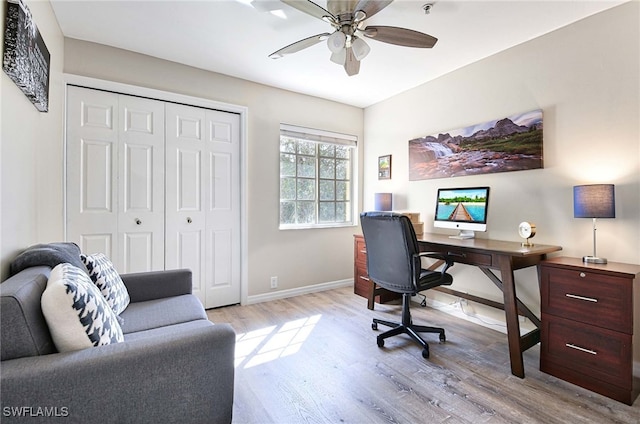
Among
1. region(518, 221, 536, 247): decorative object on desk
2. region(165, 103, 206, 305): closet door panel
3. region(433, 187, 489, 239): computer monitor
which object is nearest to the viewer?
region(518, 221, 536, 247): decorative object on desk

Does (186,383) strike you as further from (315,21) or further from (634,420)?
(315,21)

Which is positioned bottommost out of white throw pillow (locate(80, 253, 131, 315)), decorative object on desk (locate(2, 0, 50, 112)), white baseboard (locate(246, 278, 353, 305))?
white baseboard (locate(246, 278, 353, 305))

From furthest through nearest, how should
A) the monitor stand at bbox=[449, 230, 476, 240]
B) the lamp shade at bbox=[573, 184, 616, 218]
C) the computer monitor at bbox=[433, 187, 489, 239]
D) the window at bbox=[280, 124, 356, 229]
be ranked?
the window at bbox=[280, 124, 356, 229] → the monitor stand at bbox=[449, 230, 476, 240] → the computer monitor at bbox=[433, 187, 489, 239] → the lamp shade at bbox=[573, 184, 616, 218]

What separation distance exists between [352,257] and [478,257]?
2083mm

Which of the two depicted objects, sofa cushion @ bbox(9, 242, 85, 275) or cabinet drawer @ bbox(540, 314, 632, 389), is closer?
sofa cushion @ bbox(9, 242, 85, 275)

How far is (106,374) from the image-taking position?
0.99 m

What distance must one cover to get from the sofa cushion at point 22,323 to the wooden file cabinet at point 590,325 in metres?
2.65

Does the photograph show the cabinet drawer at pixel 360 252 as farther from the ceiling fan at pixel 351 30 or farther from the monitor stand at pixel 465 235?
the ceiling fan at pixel 351 30

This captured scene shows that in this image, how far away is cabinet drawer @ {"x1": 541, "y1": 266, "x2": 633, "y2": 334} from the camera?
1.68 metres

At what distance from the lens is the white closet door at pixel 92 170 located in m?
2.52

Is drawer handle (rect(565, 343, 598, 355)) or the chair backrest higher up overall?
the chair backrest

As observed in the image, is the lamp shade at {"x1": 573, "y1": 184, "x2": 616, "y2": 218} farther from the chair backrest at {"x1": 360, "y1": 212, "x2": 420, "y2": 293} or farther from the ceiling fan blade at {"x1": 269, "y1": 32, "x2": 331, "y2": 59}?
the ceiling fan blade at {"x1": 269, "y1": 32, "x2": 331, "y2": 59}

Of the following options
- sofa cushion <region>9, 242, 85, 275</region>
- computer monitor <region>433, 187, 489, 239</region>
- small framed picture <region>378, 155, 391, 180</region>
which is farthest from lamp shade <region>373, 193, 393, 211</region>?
sofa cushion <region>9, 242, 85, 275</region>

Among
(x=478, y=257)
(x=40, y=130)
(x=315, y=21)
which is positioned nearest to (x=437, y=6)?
(x=315, y=21)
